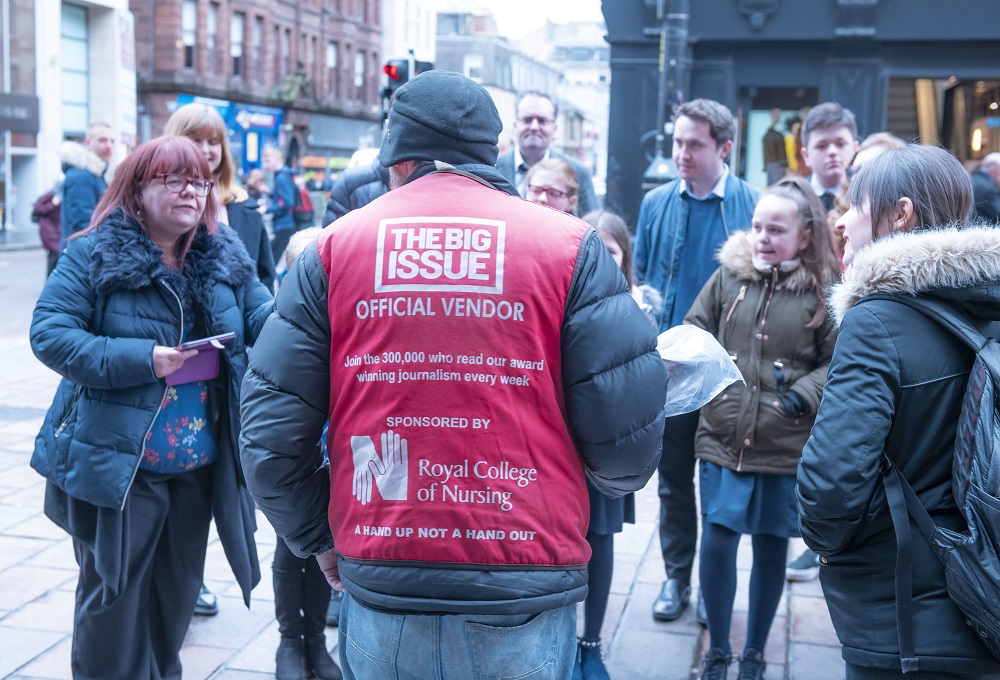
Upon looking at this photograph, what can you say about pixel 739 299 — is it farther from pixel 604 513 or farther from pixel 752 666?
pixel 752 666

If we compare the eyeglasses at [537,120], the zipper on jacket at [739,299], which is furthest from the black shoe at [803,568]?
the eyeglasses at [537,120]

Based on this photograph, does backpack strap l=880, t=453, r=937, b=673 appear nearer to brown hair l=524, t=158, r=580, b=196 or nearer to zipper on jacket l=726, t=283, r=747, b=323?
zipper on jacket l=726, t=283, r=747, b=323

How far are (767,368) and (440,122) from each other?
2012 mm

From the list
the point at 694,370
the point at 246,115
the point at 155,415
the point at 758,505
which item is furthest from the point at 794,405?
the point at 246,115

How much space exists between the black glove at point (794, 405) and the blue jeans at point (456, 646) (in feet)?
5.93

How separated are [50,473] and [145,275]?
683 mm

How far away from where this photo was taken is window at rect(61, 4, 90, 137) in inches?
1268

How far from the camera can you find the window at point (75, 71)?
32.2m

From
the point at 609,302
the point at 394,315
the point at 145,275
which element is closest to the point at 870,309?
the point at 609,302

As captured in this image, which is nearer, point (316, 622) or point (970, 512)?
point (970, 512)

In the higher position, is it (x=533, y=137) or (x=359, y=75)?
(x=359, y=75)

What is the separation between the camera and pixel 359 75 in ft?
171

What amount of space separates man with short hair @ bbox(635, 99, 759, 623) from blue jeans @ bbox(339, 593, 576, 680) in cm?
244

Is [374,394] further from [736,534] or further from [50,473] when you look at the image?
[736,534]
